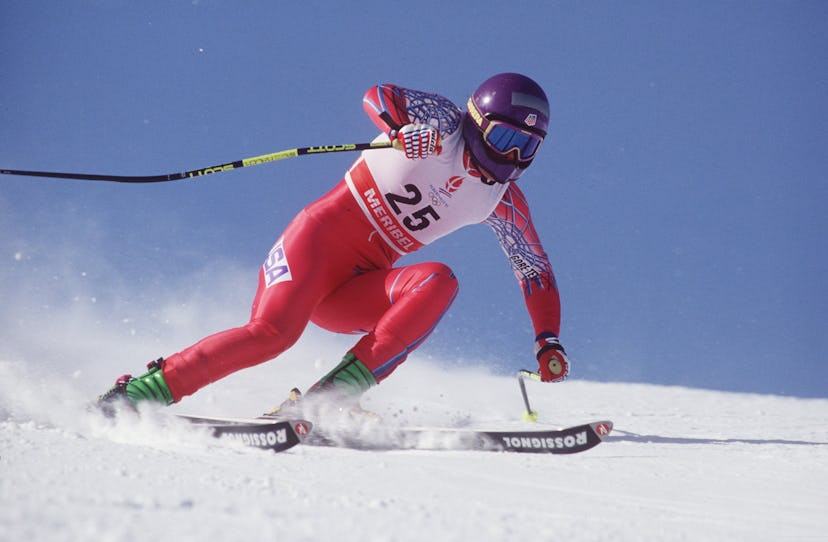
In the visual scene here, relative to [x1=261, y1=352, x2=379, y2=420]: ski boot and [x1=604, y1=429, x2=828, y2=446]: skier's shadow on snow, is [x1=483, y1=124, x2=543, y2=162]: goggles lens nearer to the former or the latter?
[x1=261, y1=352, x2=379, y2=420]: ski boot

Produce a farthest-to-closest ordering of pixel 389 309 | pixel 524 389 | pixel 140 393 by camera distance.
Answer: pixel 524 389, pixel 389 309, pixel 140 393

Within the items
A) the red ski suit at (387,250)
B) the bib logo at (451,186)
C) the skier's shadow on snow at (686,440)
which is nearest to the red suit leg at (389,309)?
the red ski suit at (387,250)

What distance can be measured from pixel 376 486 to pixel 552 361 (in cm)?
192

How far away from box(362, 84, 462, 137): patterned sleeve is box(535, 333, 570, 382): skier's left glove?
1.23 meters

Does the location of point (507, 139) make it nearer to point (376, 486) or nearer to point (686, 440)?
point (686, 440)

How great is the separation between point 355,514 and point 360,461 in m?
0.75

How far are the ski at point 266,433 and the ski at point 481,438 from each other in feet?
1.15

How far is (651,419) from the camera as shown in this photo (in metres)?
4.55

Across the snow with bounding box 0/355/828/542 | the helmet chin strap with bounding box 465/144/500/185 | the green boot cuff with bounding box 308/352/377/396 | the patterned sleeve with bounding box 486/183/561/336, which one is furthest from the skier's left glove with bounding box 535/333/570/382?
the green boot cuff with bounding box 308/352/377/396

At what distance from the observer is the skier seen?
2.97 meters

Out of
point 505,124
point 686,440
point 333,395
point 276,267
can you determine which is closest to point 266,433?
point 333,395

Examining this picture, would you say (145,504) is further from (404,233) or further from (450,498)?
(404,233)

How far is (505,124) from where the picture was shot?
3266mm

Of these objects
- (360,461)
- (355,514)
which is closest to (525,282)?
(360,461)
